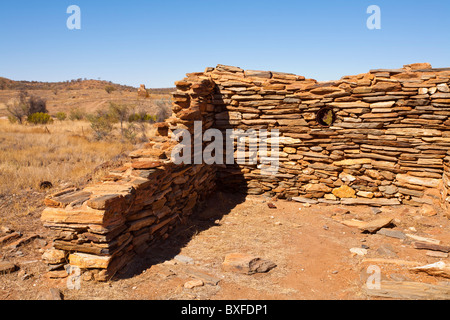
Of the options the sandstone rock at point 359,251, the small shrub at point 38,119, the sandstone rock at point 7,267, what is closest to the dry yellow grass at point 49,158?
the sandstone rock at point 7,267

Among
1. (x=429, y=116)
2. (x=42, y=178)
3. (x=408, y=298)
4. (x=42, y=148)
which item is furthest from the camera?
(x=42, y=148)

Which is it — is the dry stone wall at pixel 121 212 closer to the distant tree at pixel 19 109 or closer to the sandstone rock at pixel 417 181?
the sandstone rock at pixel 417 181

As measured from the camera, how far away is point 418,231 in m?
4.79

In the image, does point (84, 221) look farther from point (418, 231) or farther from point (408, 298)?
point (418, 231)

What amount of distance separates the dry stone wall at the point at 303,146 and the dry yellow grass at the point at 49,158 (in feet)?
9.48

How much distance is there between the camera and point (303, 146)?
633 centimetres

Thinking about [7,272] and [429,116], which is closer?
[7,272]

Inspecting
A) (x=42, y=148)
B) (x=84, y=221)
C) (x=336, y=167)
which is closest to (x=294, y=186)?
(x=336, y=167)

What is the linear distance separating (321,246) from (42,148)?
9.23 m

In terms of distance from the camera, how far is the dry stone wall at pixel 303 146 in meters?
4.39

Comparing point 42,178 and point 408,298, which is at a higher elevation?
point 42,178

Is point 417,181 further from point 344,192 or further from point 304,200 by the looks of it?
point 304,200

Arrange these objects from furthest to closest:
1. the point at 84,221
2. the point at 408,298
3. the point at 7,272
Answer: the point at 7,272, the point at 84,221, the point at 408,298

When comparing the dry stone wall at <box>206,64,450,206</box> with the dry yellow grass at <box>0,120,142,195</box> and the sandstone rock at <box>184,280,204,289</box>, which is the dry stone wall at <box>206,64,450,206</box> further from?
the dry yellow grass at <box>0,120,142,195</box>
